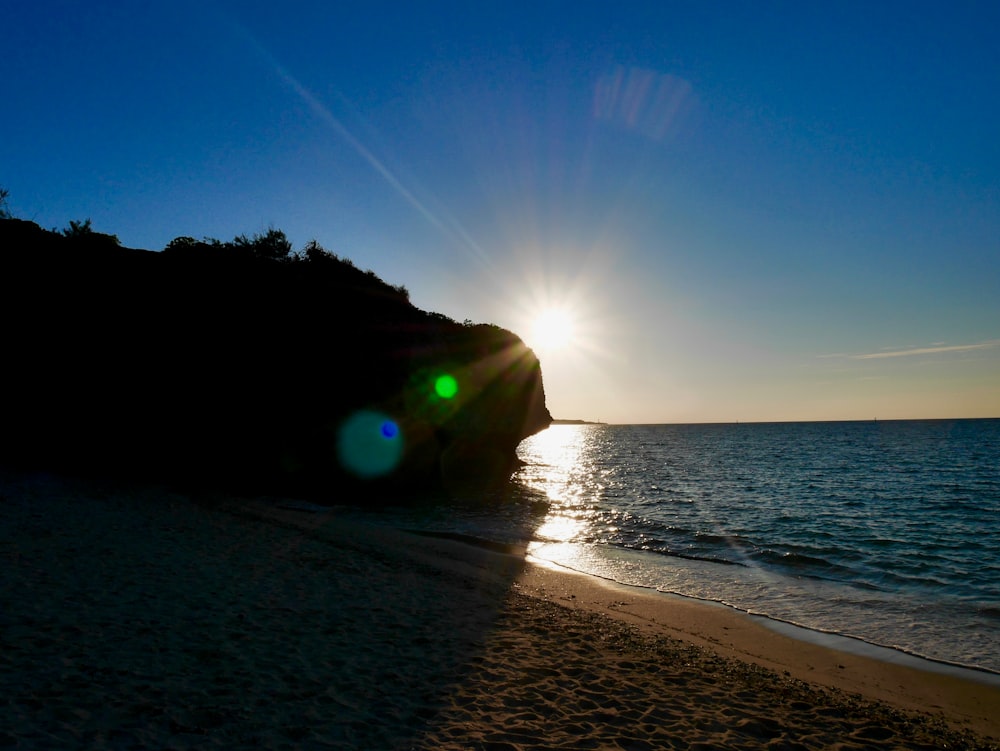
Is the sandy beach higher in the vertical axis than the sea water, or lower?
lower

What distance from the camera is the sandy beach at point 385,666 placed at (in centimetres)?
602

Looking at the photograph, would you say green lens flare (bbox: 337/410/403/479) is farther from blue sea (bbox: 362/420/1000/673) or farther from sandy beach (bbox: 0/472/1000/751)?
sandy beach (bbox: 0/472/1000/751)

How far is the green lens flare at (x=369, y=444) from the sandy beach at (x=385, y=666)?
693 inches

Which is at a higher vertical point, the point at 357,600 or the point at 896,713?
the point at 896,713

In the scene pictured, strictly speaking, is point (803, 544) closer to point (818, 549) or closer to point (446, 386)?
point (818, 549)

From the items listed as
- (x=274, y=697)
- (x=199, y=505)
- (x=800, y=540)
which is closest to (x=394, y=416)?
(x=199, y=505)

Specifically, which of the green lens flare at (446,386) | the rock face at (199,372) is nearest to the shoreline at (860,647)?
the rock face at (199,372)

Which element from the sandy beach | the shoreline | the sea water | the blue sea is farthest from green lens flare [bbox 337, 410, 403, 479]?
the shoreline

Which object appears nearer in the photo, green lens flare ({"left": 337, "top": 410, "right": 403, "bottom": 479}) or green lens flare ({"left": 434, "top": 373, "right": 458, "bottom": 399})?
green lens flare ({"left": 337, "top": 410, "right": 403, "bottom": 479})

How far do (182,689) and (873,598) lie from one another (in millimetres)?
16432

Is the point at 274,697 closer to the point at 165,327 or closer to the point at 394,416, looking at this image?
the point at 394,416

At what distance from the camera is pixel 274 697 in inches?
258

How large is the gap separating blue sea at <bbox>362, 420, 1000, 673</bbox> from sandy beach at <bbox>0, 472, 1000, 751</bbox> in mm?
2533

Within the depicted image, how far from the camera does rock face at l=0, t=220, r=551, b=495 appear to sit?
3017cm
